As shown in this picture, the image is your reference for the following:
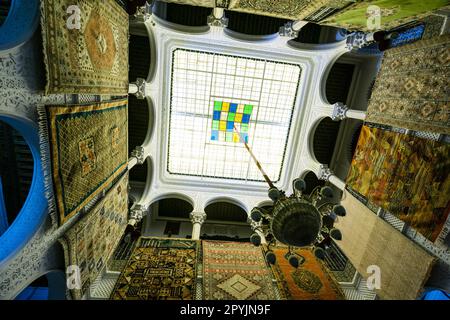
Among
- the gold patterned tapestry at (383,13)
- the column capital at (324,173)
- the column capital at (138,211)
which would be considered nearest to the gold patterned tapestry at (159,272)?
the column capital at (138,211)

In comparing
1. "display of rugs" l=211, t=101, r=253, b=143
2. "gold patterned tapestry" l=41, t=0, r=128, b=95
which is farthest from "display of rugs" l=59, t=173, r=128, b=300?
"display of rugs" l=211, t=101, r=253, b=143

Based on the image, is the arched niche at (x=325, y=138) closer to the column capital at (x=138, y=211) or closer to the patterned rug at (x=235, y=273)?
the patterned rug at (x=235, y=273)

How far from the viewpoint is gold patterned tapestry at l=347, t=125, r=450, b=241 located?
3422mm

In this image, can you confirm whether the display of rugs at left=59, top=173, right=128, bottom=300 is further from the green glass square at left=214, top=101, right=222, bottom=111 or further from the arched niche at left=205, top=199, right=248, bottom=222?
the arched niche at left=205, top=199, right=248, bottom=222

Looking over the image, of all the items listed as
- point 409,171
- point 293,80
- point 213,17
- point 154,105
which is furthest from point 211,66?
point 409,171

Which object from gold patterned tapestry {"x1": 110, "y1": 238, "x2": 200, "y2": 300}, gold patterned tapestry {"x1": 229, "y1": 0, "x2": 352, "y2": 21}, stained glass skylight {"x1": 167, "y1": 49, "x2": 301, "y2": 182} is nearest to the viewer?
gold patterned tapestry {"x1": 229, "y1": 0, "x2": 352, "y2": 21}

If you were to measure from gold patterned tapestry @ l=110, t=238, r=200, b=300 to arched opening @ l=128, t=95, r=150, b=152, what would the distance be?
3.32m

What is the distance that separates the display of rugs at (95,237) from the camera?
3.36m

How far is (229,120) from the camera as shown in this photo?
7.10m

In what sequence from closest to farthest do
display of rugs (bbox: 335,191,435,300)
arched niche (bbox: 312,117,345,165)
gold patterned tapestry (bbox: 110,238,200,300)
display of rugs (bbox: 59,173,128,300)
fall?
display of rugs (bbox: 59,173,128,300)
display of rugs (bbox: 335,191,435,300)
gold patterned tapestry (bbox: 110,238,200,300)
arched niche (bbox: 312,117,345,165)

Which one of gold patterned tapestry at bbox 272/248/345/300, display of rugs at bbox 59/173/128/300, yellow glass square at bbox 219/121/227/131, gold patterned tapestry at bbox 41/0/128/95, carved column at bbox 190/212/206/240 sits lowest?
gold patterned tapestry at bbox 272/248/345/300

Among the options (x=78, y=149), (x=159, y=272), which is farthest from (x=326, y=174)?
(x=78, y=149)

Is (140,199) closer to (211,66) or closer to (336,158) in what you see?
(211,66)
